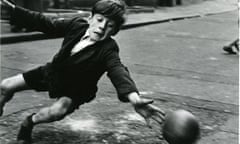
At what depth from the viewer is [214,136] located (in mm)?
3828

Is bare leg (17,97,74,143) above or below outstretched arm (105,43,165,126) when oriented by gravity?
below

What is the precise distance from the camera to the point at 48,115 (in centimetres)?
329

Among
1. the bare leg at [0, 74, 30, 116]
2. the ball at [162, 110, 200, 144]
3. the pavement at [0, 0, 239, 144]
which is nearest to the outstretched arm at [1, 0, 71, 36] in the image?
the bare leg at [0, 74, 30, 116]

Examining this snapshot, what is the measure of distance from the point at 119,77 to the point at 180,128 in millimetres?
489

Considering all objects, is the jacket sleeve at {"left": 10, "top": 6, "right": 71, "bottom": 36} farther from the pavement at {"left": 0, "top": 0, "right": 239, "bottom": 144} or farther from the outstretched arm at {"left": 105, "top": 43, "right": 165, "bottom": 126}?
the pavement at {"left": 0, "top": 0, "right": 239, "bottom": 144}

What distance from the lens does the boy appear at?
3.27m

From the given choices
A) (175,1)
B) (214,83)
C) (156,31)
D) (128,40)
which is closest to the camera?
(214,83)

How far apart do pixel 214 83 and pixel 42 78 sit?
3.02 m

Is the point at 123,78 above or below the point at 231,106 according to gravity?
above

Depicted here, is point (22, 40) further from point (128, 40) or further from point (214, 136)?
point (214, 136)

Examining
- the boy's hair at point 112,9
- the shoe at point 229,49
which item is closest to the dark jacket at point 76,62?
the boy's hair at point 112,9

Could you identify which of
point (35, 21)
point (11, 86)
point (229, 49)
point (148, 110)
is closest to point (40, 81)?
point (11, 86)

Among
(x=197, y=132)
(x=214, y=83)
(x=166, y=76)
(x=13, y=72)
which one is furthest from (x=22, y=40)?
(x=197, y=132)

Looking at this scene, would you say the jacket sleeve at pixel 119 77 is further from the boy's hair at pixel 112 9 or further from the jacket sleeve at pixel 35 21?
the jacket sleeve at pixel 35 21
